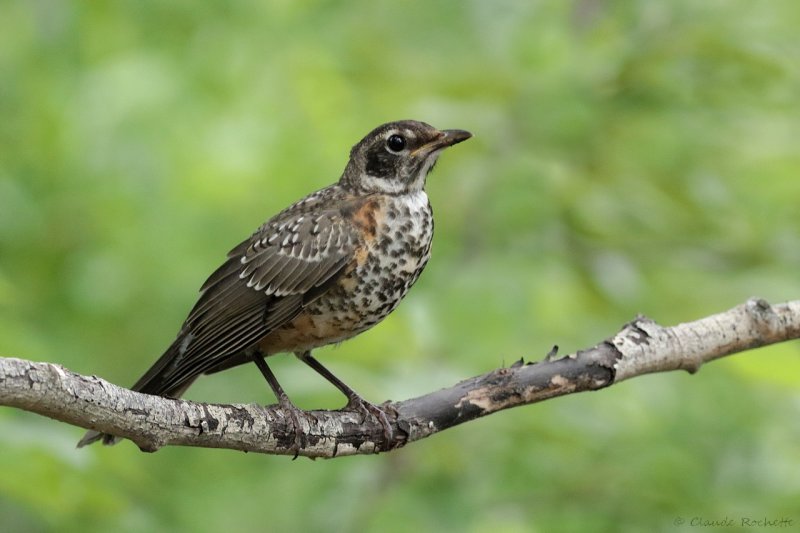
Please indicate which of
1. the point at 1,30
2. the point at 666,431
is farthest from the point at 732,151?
the point at 1,30

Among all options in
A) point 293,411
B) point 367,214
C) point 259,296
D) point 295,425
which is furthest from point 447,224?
point 295,425

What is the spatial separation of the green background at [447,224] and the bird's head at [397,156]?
0.52 meters

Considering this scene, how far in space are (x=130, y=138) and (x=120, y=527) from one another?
8.06 ft

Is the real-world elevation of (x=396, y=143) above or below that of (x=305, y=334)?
above

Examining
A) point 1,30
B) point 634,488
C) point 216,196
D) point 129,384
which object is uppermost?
point 1,30

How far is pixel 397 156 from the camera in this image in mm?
5297

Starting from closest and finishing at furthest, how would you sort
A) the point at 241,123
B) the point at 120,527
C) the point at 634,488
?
the point at 634,488 < the point at 120,527 < the point at 241,123

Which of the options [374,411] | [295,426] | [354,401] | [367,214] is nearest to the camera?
[295,426]

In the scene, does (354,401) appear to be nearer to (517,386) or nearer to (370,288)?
(370,288)

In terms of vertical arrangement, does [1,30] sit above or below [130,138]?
above

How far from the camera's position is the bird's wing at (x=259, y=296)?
4.88 metres

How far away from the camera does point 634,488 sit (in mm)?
4863

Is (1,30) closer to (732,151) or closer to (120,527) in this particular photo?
(120,527)

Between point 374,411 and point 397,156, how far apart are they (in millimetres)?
1325
